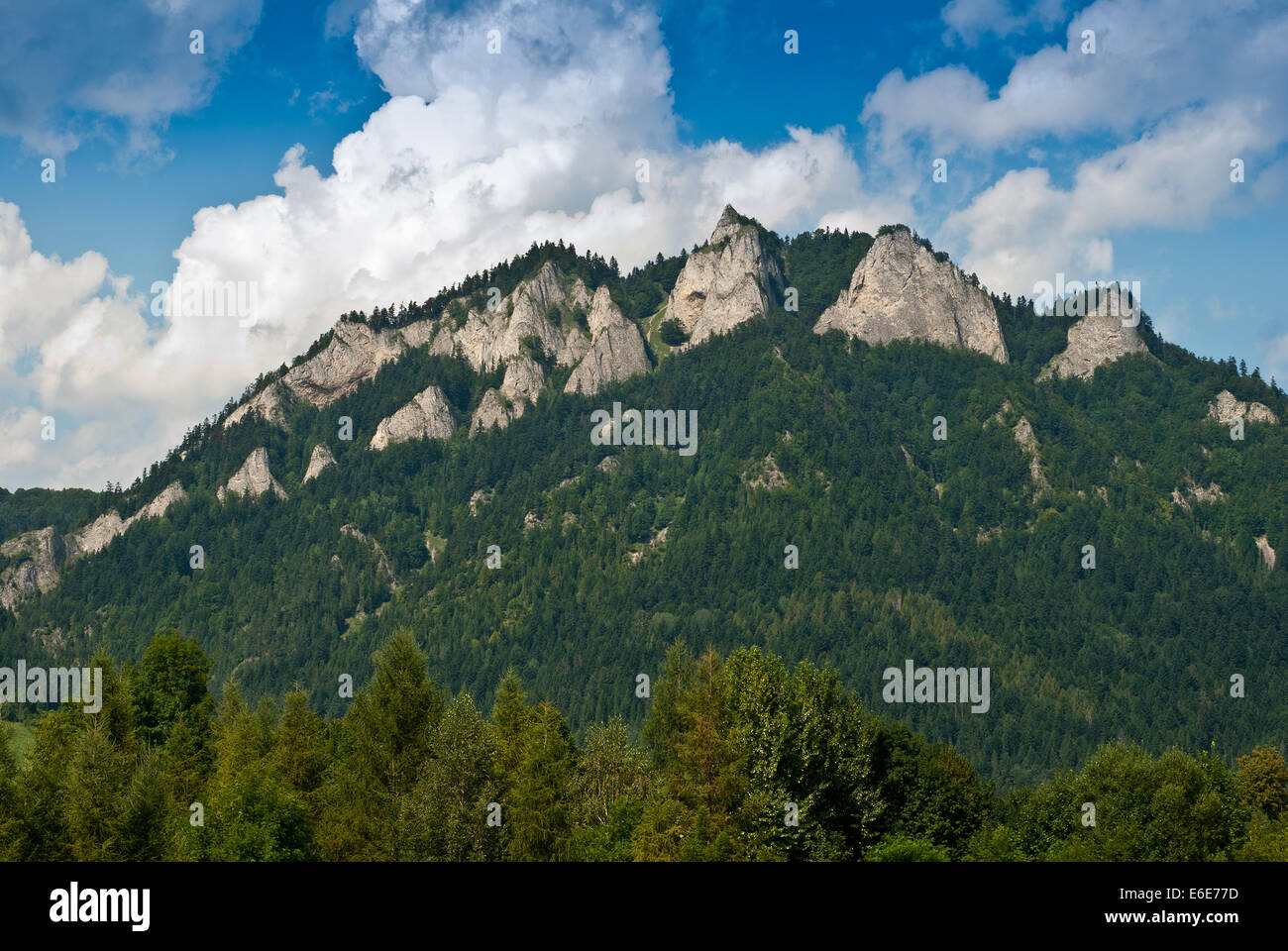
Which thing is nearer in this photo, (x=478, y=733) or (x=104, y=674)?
(x=478, y=733)

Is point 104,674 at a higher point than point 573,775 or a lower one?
higher

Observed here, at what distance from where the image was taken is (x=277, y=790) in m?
67.7

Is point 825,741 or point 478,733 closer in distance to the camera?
point 478,733

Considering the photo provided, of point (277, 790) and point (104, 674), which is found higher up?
point (104, 674)
